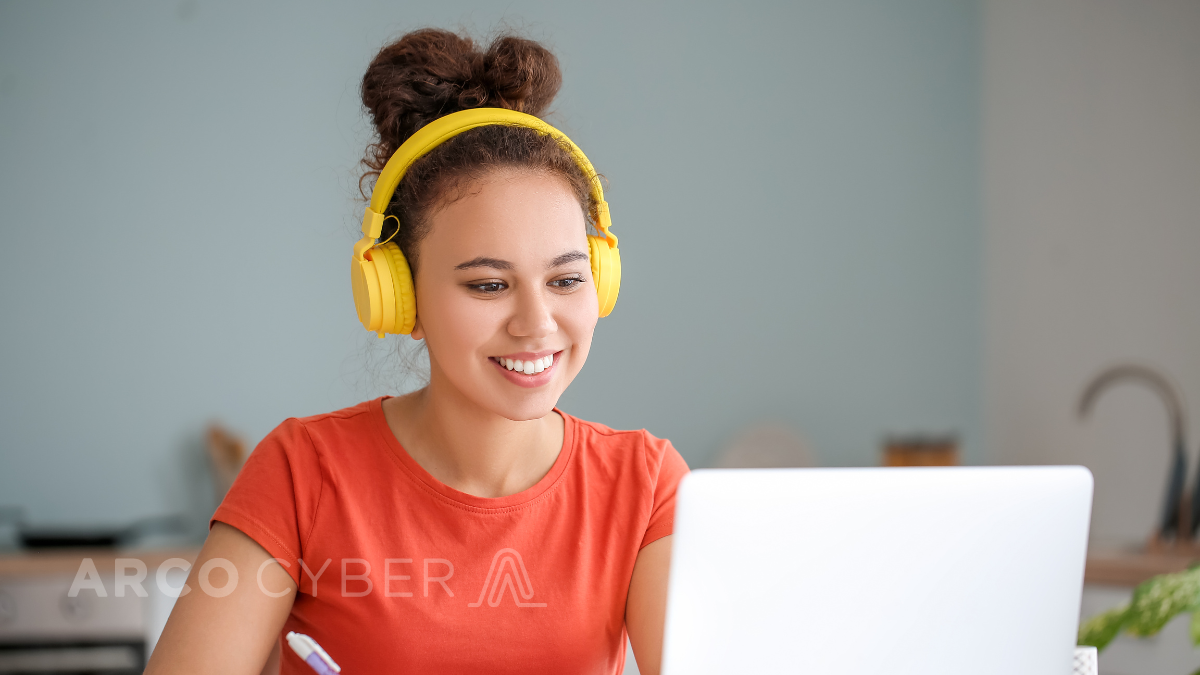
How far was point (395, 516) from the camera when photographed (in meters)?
1.04

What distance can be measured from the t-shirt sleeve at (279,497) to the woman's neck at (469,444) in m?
0.12

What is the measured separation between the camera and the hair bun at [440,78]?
107cm

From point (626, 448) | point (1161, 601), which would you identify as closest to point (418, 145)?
point (626, 448)

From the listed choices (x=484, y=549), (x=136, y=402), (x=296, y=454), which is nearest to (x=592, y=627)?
(x=484, y=549)

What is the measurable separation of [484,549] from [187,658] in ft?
1.01

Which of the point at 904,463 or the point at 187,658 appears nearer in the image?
the point at 187,658

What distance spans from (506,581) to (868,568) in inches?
19.0

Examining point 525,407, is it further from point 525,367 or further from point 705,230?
point 705,230

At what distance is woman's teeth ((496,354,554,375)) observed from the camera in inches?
39.1

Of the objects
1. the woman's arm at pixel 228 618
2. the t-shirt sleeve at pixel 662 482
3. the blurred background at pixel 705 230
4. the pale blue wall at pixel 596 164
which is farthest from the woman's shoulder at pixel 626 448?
the pale blue wall at pixel 596 164

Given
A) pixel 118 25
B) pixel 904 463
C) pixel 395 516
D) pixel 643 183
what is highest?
pixel 118 25

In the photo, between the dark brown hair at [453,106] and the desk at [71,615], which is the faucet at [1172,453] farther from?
the desk at [71,615]

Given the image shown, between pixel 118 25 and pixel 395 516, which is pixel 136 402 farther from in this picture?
pixel 395 516

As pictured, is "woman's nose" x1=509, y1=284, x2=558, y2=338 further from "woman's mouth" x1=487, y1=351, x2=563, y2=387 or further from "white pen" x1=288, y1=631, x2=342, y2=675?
"white pen" x1=288, y1=631, x2=342, y2=675
